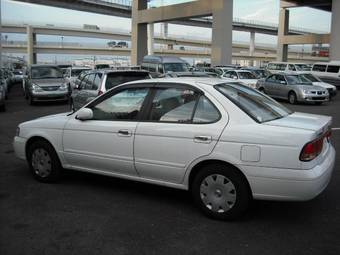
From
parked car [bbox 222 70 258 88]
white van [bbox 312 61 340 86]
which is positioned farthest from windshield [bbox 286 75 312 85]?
white van [bbox 312 61 340 86]

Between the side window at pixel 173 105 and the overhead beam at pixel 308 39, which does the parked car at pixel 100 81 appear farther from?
the overhead beam at pixel 308 39

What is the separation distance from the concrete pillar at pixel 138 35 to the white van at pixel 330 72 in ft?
71.0

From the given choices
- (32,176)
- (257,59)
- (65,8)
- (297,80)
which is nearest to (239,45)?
(257,59)

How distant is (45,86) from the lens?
20.2m

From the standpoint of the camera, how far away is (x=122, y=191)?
20.2ft

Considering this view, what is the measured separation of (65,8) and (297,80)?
43285 millimetres

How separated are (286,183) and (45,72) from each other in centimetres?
1879

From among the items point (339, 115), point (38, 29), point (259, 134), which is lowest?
point (339, 115)

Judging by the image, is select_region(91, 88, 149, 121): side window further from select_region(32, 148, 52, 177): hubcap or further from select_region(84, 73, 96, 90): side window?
select_region(84, 73, 96, 90): side window

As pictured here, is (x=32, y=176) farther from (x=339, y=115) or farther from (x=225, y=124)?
(x=339, y=115)

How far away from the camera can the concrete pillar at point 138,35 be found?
50094mm

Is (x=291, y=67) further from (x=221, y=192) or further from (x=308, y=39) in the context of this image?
(x=221, y=192)

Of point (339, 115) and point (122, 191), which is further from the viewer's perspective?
point (339, 115)

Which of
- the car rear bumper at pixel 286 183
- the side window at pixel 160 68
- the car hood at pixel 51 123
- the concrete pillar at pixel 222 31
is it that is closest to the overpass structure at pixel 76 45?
the concrete pillar at pixel 222 31
